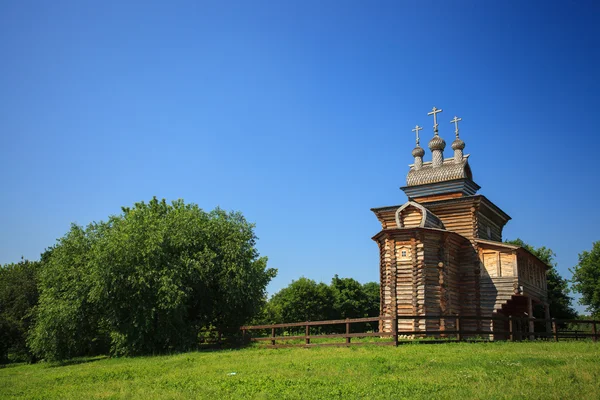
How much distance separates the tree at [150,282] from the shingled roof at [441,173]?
14.6 m

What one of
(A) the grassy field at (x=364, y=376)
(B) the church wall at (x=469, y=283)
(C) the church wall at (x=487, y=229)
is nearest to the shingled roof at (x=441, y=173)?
(C) the church wall at (x=487, y=229)

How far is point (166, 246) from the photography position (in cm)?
2988

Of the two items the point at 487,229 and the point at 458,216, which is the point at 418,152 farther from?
the point at 458,216

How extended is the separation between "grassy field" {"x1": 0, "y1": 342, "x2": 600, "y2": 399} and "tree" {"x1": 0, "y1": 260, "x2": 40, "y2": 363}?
25.7m

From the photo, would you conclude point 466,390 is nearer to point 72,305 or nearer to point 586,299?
point 72,305

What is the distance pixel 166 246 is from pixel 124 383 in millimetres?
13929

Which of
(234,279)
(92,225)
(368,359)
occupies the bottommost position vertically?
(368,359)

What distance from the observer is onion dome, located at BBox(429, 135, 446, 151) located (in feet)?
140

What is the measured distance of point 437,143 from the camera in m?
42.8

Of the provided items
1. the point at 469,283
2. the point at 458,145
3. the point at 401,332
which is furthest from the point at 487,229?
the point at 401,332

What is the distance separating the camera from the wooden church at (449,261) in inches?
1188

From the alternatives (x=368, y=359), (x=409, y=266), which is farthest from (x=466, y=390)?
(x=409, y=266)

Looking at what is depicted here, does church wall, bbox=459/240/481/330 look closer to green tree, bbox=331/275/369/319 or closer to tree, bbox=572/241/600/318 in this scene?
tree, bbox=572/241/600/318

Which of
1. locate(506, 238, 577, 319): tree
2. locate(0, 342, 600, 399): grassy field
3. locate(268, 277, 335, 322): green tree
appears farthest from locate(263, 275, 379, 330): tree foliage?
locate(0, 342, 600, 399): grassy field
